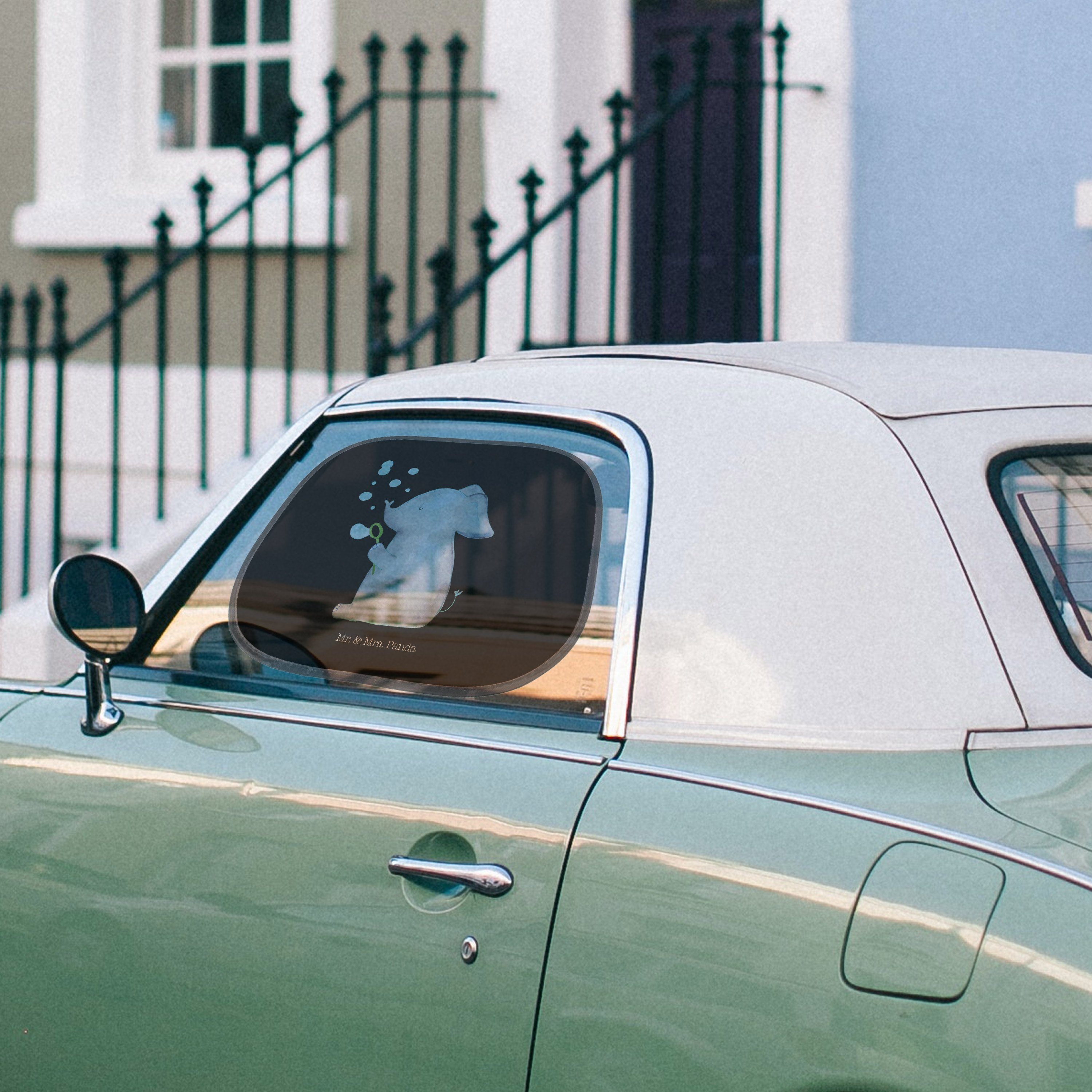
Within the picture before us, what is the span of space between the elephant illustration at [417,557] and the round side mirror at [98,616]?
1.05ft

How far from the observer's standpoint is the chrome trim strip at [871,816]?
63.4 inches

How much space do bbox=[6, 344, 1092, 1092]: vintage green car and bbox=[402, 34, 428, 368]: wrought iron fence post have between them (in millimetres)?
3426

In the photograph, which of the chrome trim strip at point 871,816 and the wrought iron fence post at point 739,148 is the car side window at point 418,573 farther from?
the wrought iron fence post at point 739,148

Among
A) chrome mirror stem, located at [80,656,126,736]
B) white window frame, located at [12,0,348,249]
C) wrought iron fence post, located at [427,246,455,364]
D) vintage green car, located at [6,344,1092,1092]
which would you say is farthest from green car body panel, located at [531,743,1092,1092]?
white window frame, located at [12,0,348,249]

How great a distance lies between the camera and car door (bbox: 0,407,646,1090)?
197cm

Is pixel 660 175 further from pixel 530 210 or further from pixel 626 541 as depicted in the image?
pixel 626 541

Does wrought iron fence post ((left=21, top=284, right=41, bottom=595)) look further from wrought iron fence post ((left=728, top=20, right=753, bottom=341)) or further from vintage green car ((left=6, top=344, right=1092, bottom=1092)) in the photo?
vintage green car ((left=6, top=344, right=1092, bottom=1092))

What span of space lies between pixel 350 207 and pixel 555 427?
5.44 meters

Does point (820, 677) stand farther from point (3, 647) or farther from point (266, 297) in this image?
point (266, 297)

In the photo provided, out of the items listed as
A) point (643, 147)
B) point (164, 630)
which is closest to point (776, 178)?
point (643, 147)

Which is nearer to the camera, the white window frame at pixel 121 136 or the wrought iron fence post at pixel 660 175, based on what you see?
the wrought iron fence post at pixel 660 175

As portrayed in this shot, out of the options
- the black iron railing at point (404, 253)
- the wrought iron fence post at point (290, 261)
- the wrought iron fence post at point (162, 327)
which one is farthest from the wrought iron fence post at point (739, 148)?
the wrought iron fence post at point (162, 327)

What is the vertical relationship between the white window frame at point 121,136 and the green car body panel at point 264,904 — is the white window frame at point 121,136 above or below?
above

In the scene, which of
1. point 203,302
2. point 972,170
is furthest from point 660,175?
point 203,302
